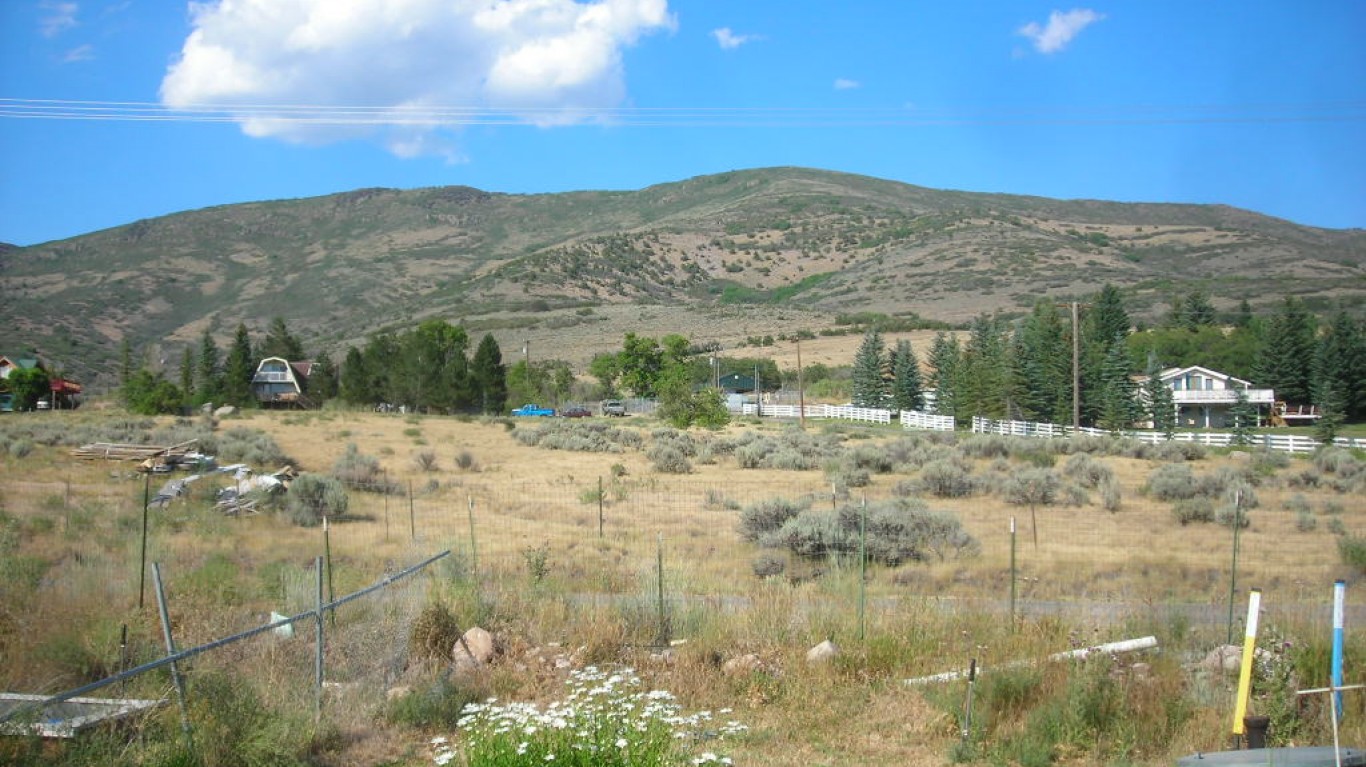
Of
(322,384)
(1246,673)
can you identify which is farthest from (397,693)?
(322,384)

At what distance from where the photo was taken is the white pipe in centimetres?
939

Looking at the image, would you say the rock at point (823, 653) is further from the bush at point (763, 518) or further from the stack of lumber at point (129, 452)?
the stack of lumber at point (129, 452)

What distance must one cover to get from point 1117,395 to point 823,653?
58824 millimetres

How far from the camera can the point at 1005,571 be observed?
669 inches

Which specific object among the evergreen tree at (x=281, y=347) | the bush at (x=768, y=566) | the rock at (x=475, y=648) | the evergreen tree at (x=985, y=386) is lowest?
the bush at (x=768, y=566)

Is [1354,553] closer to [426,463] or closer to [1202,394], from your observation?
[426,463]

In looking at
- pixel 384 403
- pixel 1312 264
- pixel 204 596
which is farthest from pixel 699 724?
pixel 1312 264

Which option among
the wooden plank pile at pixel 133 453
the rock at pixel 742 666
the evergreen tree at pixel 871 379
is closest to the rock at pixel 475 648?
the rock at pixel 742 666

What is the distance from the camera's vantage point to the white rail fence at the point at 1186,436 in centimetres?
4791

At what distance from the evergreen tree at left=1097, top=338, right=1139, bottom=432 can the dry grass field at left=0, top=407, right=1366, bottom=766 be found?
3440cm

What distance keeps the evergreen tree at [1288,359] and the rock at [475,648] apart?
7878 cm

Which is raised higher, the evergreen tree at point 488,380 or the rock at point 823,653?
the evergreen tree at point 488,380

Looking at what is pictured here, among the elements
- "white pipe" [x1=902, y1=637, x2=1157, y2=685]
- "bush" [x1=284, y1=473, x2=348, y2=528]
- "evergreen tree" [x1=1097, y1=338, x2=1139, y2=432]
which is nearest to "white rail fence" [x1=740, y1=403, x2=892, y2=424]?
"evergreen tree" [x1=1097, y1=338, x2=1139, y2=432]

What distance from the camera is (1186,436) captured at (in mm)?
55000
